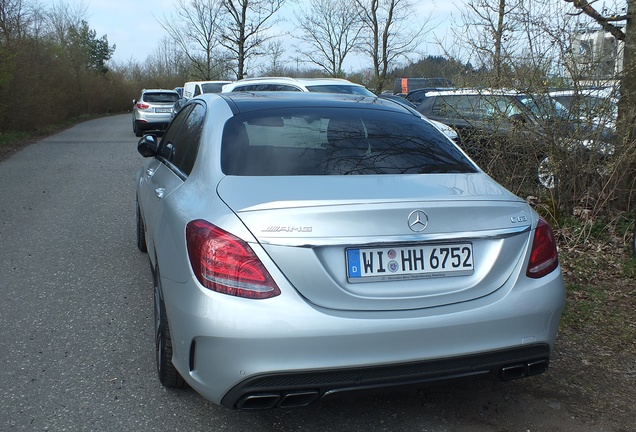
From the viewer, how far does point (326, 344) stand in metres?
2.60

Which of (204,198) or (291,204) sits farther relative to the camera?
(204,198)

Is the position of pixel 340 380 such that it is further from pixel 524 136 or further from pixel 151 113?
pixel 151 113

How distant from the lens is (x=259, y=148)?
3348 mm

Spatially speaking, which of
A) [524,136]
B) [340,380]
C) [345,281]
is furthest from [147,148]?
[524,136]

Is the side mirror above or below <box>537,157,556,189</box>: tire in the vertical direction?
above

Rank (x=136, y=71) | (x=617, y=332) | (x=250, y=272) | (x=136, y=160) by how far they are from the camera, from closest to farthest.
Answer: (x=250, y=272) → (x=617, y=332) → (x=136, y=160) → (x=136, y=71)

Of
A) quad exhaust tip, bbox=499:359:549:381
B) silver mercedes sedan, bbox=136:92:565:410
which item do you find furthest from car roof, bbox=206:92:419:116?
quad exhaust tip, bbox=499:359:549:381

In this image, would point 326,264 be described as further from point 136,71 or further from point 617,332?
A: point 136,71

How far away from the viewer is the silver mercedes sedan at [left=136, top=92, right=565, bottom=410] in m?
2.62

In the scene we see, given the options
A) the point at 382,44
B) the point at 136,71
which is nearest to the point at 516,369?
the point at 382,44

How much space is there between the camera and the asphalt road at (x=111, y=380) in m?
3.21

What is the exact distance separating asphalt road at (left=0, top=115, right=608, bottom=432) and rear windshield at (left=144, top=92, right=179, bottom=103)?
692 inches

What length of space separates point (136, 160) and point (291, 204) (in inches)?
517

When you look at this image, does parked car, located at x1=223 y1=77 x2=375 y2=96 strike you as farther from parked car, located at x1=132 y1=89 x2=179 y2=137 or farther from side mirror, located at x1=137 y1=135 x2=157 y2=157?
parked car, located at x1=132 y1=89 x2=179 y2=137
